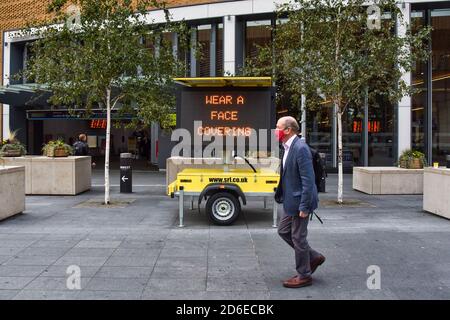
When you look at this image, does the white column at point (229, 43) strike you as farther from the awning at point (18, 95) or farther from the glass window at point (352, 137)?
the awning at point (18, 95)

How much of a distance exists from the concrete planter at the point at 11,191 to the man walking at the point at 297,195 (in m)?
6.56

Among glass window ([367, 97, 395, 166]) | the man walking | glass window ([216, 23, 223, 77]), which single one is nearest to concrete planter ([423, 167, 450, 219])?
the man walking

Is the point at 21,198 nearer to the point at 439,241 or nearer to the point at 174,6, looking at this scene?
the point at 439,241

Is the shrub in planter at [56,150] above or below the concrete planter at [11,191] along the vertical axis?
above

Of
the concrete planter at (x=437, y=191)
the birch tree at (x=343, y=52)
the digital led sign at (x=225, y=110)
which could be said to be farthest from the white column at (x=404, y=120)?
the digital led sign at (x=225, y=110)

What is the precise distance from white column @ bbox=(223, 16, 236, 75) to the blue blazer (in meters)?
16.5

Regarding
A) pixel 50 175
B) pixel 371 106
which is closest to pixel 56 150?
pixel 50 175

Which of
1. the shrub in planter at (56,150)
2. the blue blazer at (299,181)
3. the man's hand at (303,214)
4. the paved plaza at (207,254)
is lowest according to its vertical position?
the paved plaza at (207,254)

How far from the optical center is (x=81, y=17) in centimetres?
1270

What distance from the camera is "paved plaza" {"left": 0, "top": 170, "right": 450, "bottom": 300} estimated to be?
19.0ft

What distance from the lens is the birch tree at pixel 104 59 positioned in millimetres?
12422

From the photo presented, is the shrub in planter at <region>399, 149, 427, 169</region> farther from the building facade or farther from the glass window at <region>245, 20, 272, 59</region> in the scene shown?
the glass window at <region>245, 20, 272, 59</region>
